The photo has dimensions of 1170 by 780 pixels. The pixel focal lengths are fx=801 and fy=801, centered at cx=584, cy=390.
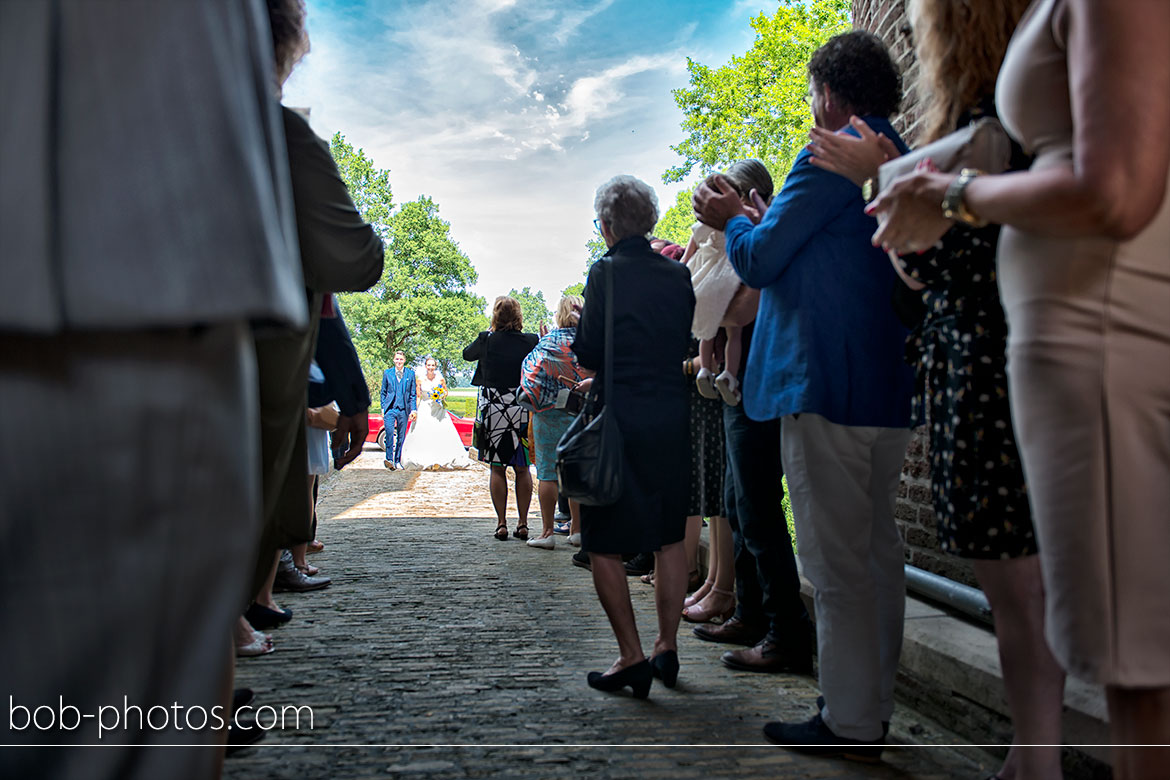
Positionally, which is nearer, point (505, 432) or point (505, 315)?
point (505, 432)

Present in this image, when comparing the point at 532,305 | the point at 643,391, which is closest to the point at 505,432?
the point at 643,391

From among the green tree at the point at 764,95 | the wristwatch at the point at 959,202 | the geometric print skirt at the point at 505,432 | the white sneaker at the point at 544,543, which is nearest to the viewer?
the wristwatch at the point at 959,202

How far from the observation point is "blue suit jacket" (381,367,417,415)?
15586 mm

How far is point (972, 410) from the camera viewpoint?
2098mm

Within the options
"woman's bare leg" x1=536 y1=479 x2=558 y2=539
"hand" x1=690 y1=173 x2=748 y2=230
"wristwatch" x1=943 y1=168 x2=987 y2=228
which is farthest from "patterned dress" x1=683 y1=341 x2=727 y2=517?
"wristwatch" x1=943 y1=168 x2=987 y2=228

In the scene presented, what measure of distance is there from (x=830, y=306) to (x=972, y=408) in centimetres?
75

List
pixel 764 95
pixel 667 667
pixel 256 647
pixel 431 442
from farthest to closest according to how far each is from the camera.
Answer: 1. pixel 764 95
2. pixel 431 442
3. pixel 256 647
4. pixel 667 667

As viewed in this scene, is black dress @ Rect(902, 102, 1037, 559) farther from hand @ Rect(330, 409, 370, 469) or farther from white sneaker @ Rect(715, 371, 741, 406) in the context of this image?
hand @ Rect(330, 409, 370, 469)

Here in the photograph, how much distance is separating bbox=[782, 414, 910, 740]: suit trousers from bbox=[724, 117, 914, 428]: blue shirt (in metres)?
0.09

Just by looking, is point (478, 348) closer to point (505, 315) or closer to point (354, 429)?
point (505, 315)

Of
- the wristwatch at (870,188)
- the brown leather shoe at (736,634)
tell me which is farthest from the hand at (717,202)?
the brown leather shoe at (736,634)

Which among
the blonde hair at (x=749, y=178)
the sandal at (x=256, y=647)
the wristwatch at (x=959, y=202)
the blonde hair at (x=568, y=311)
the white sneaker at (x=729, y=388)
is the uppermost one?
the blonde hair at (x=749, y=178)

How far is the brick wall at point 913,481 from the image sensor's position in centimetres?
351

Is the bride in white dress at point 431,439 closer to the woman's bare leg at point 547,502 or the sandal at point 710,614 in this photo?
the woman's bare leg at point 547,502
